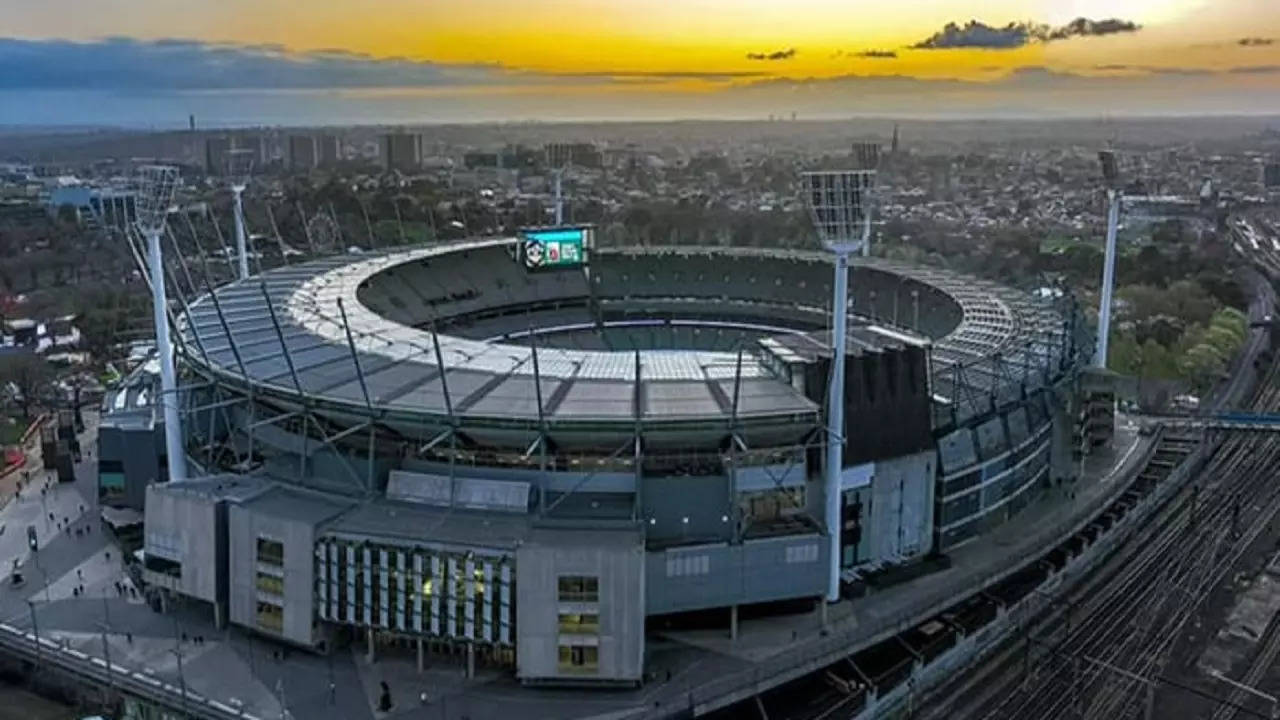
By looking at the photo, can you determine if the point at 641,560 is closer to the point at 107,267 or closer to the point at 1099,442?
the point at 1099,442

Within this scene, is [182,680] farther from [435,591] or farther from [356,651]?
[435,591]

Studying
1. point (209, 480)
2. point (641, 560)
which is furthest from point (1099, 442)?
point (209, 480)

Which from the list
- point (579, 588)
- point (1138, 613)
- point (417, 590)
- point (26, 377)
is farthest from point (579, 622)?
point (26, 377)

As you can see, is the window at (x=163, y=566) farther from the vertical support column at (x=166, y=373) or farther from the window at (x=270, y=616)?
the vertical support column at (x=166, y=373)

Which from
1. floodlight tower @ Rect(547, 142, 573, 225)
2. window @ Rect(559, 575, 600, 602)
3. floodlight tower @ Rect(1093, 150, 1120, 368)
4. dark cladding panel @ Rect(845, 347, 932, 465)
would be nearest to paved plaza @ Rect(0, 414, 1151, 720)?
window @ Rect(559, 575, 600, 602)

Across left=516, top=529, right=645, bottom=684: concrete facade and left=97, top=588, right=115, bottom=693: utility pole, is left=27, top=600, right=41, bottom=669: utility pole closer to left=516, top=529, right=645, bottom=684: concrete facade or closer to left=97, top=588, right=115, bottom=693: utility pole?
left=97, top=588, right=115, bottom=693: utility pole

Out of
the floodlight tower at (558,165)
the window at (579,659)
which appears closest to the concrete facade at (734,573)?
the window at (579,659)
